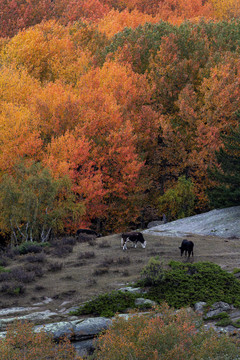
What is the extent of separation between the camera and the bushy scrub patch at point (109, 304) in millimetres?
12500

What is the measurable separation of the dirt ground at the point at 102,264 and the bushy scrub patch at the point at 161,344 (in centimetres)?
571

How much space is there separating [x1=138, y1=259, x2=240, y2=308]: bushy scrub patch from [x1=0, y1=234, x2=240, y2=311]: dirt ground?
1.24 m

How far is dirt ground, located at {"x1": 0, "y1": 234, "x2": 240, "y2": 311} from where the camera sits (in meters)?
14.4

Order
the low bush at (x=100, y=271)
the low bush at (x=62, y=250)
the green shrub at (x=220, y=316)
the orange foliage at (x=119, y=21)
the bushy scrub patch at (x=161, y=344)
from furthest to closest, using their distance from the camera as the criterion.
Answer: the orange foliage at (x=119, y=21) < the low bush at (x=62, y=250) < the low bush at (x=100, y=271) < the green shrub at (x=220, y=316) < the bushy scrub patch at (x=161, y=344)

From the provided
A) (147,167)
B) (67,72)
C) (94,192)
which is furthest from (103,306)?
(67,72)

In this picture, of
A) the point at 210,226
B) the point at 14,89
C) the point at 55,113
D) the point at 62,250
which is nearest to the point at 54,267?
the point at 62,250

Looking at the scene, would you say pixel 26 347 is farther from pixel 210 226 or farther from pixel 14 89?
pixel 14 89

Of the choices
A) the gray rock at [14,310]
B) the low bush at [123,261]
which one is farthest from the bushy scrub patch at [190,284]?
the gray rock at [14,310]

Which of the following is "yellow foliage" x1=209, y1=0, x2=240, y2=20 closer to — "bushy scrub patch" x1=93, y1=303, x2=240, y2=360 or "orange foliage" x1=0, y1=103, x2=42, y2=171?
"orange foliage" x1=0, y1=103, x2=42, y2=171

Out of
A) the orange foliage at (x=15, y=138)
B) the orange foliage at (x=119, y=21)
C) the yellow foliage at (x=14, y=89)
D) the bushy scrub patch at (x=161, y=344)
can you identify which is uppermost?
the orange foliage at (x=119, y=21)

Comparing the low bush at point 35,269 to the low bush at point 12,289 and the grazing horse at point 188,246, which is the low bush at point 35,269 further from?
the grazing horse at point 188,246

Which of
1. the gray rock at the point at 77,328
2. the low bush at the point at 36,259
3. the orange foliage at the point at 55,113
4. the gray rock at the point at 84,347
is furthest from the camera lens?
the orange foliage at the point at 55,113

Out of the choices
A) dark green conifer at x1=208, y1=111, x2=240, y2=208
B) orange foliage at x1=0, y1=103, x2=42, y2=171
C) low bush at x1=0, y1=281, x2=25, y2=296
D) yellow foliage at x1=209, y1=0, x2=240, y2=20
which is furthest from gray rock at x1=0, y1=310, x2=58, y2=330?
yellow foliage at x1=209, y1=0, x2=240, y2=20

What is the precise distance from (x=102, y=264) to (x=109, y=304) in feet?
Answer: 15.9
